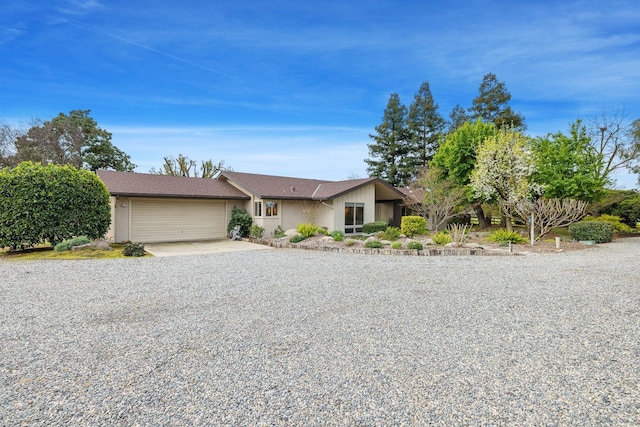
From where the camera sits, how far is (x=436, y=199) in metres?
19.2

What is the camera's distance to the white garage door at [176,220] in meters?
14.7

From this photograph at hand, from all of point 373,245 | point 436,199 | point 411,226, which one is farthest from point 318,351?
point 436,199

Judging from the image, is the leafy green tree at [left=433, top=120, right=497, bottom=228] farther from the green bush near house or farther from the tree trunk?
the green bush near house

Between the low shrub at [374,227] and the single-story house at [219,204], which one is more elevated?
the single-story house at [219,204]

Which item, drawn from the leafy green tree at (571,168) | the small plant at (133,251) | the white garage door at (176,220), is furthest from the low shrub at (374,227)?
the small plant at (133,251)

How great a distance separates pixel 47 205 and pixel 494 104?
34787mm

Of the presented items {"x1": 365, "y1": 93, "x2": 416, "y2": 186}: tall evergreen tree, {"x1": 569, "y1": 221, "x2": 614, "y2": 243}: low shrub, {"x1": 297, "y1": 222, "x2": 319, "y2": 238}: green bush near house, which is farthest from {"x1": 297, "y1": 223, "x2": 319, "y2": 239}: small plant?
{"x1": 365, "y1": 93, "x2": 416, "y2": 186}: tall evergreen tree

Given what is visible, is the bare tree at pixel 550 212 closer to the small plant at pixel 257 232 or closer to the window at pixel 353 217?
the window at pixel 353 217

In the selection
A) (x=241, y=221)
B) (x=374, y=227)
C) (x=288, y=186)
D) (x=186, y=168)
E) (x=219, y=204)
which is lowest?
(x=374, y=227)

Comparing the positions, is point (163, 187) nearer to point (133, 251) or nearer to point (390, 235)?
point (133, 251)

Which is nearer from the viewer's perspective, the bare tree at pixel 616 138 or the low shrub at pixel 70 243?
the low shrub at pixel 70 243

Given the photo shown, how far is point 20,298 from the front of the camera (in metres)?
5.78

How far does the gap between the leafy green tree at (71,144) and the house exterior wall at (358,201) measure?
74.0 feet

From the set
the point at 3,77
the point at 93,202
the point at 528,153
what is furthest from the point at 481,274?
the point at 3,77
